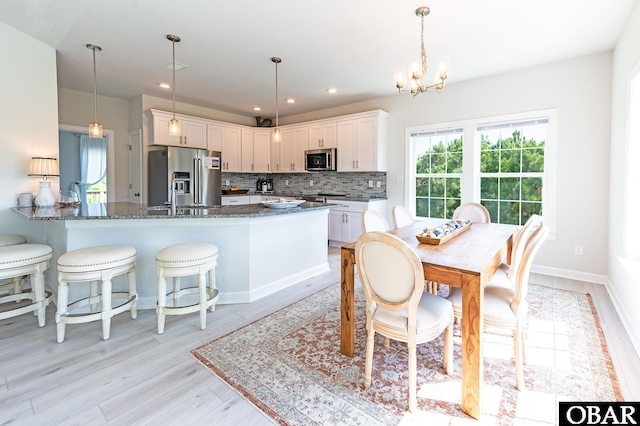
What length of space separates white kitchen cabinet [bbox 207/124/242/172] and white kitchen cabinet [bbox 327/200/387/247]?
2.30 meters

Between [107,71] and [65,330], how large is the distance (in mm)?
3418

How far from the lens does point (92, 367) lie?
199cm

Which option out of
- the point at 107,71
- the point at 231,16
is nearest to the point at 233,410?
the point at 231,16

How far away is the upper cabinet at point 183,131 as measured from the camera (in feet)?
16.9

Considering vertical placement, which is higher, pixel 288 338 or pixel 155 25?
pixel 155 25

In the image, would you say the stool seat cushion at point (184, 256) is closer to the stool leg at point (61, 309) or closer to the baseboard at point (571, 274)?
the stool leg at point (61, 309)

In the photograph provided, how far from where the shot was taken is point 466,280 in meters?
1.58

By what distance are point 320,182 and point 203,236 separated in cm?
386

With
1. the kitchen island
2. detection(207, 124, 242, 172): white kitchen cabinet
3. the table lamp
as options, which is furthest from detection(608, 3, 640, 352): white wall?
detection(207, 124, 242, 172): white kitchen cabinet

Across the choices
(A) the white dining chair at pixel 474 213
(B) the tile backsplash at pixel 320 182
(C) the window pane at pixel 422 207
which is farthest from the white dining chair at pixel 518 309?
(B) the tile backsplash at pixel 320 182

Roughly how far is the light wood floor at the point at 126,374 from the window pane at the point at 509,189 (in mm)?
1871

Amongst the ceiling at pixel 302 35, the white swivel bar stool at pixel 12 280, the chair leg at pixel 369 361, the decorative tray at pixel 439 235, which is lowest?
the chair leg at pixel 369 361

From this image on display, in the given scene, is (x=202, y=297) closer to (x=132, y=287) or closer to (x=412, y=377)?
(x=132, y=287)

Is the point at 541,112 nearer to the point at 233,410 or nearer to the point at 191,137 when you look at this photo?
the point at 233,410
